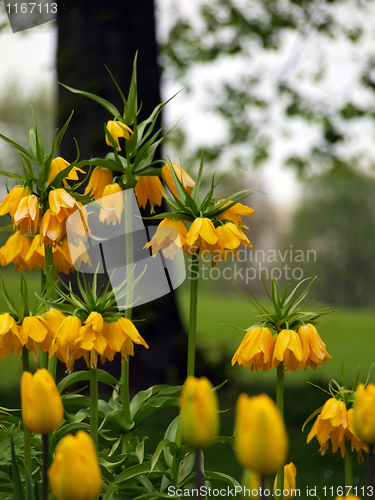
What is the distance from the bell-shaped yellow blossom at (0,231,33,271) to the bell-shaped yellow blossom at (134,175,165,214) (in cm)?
37

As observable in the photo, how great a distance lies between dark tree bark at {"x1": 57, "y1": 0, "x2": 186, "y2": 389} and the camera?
4.41m

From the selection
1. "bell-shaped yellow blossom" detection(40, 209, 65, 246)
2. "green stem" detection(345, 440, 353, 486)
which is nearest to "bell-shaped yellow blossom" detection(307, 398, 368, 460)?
"green stem" detection(345, 440, 353, 486)

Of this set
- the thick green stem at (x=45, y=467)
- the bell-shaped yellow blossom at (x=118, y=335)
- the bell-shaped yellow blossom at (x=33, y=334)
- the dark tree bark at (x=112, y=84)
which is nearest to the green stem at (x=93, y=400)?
the bell-shaped yellow blossom at (x=118, y=335)

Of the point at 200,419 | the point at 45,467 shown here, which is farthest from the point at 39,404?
the point at 200,419

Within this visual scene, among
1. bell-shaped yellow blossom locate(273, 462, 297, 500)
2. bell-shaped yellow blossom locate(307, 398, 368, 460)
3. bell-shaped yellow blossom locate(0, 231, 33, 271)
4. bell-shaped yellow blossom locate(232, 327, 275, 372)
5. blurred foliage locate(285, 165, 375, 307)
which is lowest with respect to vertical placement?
bell-shaped yellow blossom locate(273, 462, 297, 500)

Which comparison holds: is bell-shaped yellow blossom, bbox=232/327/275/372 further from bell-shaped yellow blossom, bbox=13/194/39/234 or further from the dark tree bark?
the dark tree bark

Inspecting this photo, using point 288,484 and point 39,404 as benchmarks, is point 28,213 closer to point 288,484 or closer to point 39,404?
point 39,404

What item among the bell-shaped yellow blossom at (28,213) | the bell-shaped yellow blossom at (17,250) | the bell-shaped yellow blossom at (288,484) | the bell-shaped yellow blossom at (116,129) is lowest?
the bell-shaped yellow blossom at (288,484)

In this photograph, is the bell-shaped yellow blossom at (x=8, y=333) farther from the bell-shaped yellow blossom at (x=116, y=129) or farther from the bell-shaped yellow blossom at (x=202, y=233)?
the bell-shaped yellow blossom at (x=116, y=129)

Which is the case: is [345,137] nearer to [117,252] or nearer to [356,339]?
[356,339]

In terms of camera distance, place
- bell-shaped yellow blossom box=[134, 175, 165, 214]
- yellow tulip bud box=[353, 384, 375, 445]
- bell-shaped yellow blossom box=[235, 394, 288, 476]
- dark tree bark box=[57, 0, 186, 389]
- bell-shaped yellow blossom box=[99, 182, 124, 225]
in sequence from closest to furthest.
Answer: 1. bell-shaped yellow blossom box=[235, 394, 288, 476]
2. yellow tulip bud box=[353, 384, 375, 445]
3. bell-shaped yellow blossom box=[99, 182, 124, 225]
4. bell-shaped yellow blossom box=[134, 175, 165, 214]
5. dark tree bark box=[57, 0, 186, 389]

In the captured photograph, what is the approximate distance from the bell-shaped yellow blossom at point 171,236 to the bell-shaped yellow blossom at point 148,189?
0.64ft

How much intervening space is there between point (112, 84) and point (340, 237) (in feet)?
40.4

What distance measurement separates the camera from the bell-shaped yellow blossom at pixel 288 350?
112 centimetres
